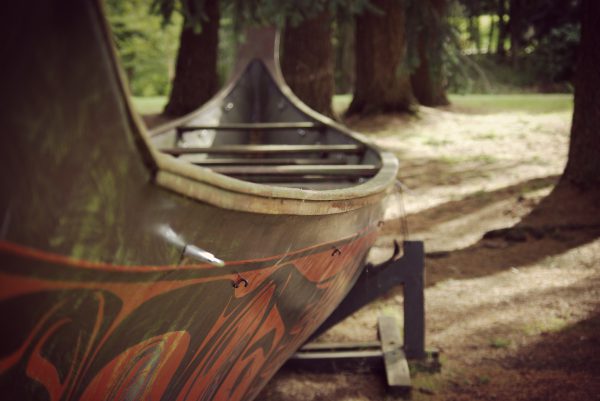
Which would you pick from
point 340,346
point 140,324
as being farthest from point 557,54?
point 140,324

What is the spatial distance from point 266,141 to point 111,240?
548cm

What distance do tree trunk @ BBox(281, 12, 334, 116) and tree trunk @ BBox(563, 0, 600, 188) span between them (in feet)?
17.0

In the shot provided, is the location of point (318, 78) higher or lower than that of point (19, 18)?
lower

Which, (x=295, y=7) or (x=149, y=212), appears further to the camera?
(x=295, y=7)

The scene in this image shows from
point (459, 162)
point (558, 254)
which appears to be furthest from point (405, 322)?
point (459, 162)

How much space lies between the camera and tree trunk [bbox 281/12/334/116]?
10.1m

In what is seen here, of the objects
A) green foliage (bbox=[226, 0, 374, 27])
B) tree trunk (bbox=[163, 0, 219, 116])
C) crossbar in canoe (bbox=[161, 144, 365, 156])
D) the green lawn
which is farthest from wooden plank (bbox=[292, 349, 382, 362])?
the green lawn

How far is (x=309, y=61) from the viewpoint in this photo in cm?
1012

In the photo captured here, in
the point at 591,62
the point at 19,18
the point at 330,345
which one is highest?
the point at 19,18

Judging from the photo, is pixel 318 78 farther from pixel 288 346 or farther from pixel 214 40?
pixel 288 346

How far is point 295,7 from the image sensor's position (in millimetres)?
5762

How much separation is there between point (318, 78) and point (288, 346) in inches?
314

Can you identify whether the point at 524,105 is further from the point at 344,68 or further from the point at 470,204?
the point at 344,68

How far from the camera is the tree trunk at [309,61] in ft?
33.0
